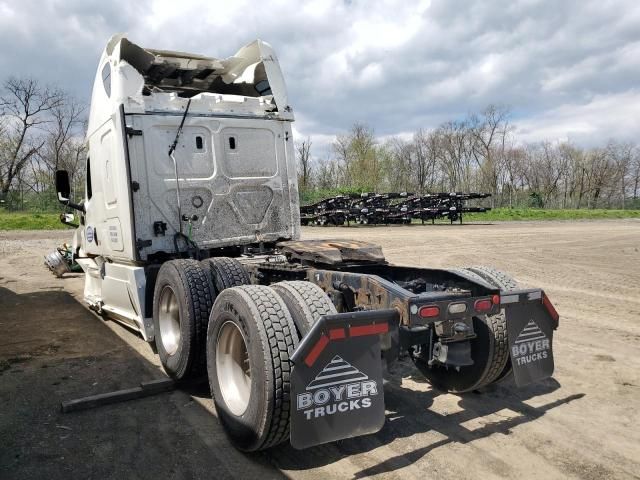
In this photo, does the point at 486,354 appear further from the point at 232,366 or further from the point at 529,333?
the point at 232,366

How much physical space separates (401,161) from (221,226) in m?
57.4

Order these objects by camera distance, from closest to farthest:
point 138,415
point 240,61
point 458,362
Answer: point 458,362 < point 138,415 < point 240,61

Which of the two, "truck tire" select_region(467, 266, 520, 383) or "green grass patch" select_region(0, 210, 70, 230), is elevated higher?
"green grass patch" select_region(0, 210, 70, 230)

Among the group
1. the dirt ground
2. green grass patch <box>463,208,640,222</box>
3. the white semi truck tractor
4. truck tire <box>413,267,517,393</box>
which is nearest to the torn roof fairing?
the white semi truck tractor

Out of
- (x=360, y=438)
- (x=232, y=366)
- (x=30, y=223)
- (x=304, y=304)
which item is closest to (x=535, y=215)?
(x=30, y=223)

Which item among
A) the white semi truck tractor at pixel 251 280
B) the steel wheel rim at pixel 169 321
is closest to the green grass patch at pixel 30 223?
the white semi truck tractor at pixel 251 280

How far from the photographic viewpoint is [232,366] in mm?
3820

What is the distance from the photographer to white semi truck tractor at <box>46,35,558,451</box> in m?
3.09

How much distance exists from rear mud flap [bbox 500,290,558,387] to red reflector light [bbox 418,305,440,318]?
0.56 m

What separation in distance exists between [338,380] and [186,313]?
1.94 metres

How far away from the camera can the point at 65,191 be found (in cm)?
710

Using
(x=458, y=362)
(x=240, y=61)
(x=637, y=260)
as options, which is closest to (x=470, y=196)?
(x=637, y=260)

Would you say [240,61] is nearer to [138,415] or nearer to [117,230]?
[117,230]

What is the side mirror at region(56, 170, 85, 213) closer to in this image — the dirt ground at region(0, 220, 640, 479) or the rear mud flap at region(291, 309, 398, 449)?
the dirt ground at region(0, 220, 640, 479)
